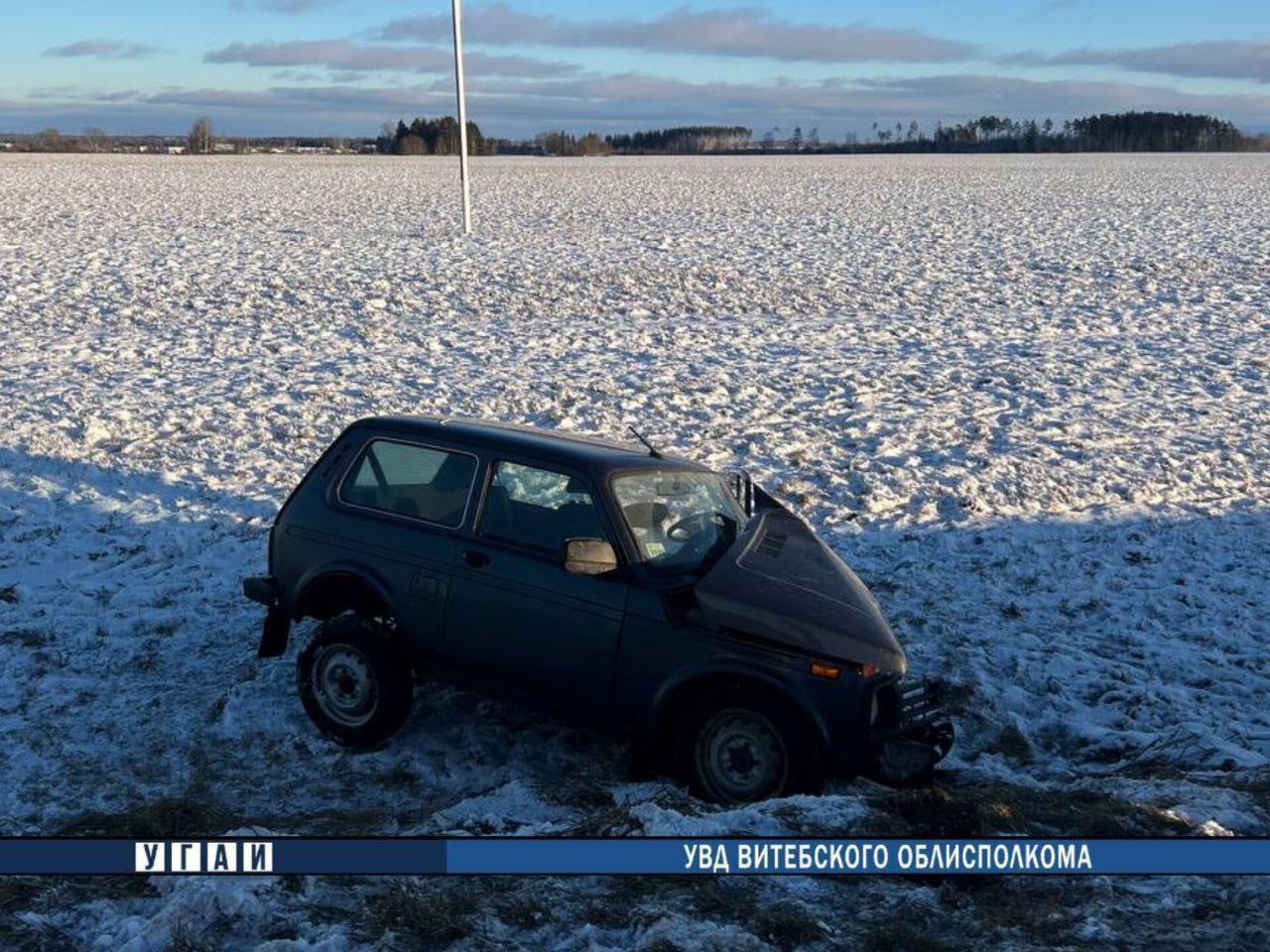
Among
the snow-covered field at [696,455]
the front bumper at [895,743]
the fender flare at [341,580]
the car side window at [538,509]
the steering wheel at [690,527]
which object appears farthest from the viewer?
the fender flare at [341,580]

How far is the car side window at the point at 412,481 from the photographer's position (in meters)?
7.20

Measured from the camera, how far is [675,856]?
5.15 metres

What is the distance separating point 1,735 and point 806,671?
14.9ft

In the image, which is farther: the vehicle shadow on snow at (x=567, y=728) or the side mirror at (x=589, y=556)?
the side mirror at (x=589, y=556)

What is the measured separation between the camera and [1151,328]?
19.7 metres

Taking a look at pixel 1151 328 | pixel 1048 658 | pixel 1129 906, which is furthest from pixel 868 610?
pixel 1151 328

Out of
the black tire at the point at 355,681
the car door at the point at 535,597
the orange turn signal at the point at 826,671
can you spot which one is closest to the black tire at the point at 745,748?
the orange turn signal at the point at 826,671

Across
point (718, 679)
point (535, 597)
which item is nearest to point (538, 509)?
point (535, 597)

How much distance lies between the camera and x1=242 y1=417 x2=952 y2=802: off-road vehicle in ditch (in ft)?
20.6

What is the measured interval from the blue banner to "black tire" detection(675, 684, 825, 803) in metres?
0.99

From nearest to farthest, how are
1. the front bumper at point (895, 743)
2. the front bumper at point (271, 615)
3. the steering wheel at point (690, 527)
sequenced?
1. the front bumper at point (895, 743)
2. the steering wheel at point (690, 527)
3. the front bumper at point (271, 615)

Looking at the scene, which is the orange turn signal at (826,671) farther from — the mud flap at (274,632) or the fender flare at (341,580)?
the mud flap at (274,632)

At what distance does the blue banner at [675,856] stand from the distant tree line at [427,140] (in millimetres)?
110946

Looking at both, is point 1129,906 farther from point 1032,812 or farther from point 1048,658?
point 1048,658
